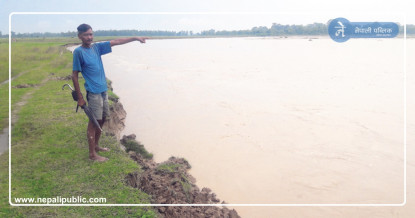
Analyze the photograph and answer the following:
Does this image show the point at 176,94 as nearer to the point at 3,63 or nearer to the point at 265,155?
the point at 265,155

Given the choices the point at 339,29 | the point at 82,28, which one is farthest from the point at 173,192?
the point at 339,29

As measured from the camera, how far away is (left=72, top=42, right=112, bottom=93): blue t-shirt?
368 centimetres

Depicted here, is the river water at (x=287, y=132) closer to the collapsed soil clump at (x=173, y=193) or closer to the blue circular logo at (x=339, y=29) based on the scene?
the collapsed soil clump at (x=173, y=193)

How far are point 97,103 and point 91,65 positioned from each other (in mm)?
499

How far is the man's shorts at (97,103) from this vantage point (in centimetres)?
392

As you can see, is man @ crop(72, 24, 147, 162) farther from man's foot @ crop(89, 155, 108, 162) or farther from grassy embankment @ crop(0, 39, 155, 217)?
grassy embankment @ crop(0, 39, 155, 217)

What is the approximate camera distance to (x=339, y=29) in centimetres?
480

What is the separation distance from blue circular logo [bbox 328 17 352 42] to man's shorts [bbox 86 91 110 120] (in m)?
3.51

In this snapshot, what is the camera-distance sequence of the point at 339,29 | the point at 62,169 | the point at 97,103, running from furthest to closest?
the point at 339,29 → the point at 62,169 → the point at 97,103

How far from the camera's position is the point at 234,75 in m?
14.7

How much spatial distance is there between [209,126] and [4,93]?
7590mm

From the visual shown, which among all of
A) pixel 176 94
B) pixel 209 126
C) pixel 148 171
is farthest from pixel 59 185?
pixel 176 94

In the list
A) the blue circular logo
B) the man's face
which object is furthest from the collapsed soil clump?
the blue circular logo

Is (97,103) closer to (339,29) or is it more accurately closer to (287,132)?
(339,29)
